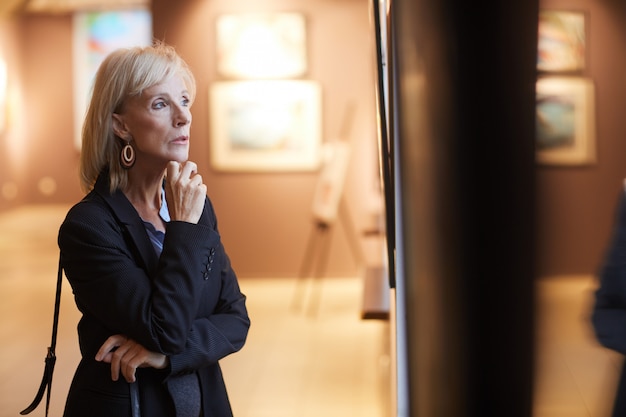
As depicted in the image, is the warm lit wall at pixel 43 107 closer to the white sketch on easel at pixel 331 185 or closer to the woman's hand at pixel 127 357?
the white sketch on easel at pixel 331 185

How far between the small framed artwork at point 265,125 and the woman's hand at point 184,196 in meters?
7.29

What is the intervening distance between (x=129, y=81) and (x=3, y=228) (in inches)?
478

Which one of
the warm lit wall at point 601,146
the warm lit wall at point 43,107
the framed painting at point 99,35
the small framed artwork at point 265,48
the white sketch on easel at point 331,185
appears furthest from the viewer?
the framed painting at point 99,35

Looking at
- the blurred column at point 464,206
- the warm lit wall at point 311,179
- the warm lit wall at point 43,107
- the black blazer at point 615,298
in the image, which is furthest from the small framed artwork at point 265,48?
the black blazer at point 615,298

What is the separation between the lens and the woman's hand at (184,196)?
1824mm

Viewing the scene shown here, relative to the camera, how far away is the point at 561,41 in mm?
1759

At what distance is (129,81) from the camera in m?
1.82

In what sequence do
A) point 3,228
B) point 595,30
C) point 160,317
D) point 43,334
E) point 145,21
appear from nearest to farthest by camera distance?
point 595,30
point 160,317
point 43,334
point 3,228
point 145,21

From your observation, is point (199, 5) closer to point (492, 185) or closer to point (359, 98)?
point (359, 98)

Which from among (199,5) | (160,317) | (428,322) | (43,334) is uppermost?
(199,5)

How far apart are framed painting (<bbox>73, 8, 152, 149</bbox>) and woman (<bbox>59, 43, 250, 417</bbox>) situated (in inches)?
548

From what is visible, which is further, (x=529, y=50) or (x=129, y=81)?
(x=529, y=50)

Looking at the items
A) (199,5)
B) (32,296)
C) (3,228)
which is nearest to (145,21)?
(3,228)

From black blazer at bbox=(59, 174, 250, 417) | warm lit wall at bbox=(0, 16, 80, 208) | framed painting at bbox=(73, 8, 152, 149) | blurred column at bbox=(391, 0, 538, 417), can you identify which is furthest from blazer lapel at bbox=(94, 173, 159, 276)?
framed painting at bbox=(73, 8, 152, 149)
